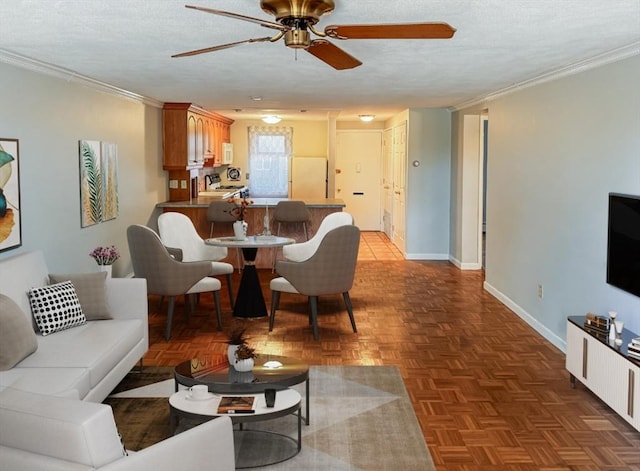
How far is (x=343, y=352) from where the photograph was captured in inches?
207

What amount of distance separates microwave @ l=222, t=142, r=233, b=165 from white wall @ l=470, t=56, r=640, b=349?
17.6ft

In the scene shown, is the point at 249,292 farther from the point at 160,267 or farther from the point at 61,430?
the point at 61,430

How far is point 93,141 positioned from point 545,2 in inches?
168

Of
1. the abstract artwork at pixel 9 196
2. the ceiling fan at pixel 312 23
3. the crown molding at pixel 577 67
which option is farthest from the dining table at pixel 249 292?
the ceiling fan at pixel 312 23

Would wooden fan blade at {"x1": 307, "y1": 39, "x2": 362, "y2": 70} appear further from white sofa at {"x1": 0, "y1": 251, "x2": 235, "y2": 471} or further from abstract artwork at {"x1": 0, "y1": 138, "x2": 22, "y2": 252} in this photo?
abstract artwork at {"x1": 0, "y1": 138, "x2": 22, "y2": 252}

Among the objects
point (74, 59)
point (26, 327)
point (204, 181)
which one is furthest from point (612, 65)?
point (204, 181)

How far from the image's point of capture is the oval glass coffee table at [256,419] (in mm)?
3172

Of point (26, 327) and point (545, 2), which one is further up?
point (545, 2)

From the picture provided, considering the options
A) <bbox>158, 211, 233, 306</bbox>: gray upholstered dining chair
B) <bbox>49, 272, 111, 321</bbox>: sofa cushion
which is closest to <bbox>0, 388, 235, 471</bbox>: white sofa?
<bbox>49, 272, 111, 321</bbox>: sofa cushion

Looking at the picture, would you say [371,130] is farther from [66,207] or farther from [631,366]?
[631,366]

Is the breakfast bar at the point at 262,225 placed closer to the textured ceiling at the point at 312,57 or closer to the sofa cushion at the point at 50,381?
the textured ceiling at the point at 312,57

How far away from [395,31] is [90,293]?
2702 millimetres

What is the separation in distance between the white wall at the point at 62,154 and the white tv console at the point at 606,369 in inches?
143

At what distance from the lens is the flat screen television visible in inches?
157
